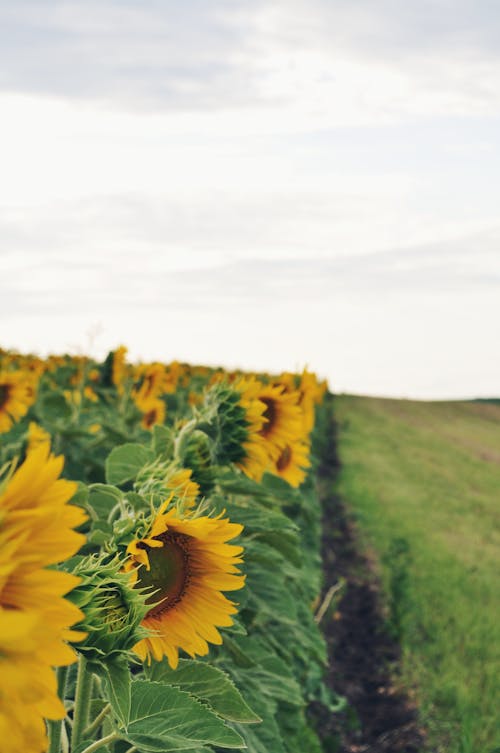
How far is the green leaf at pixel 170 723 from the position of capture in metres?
1.27

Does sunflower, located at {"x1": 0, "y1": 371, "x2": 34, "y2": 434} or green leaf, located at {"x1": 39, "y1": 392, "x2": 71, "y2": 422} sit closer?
sunflower, located at {"x1": 0, "y1": 371, "x2": 34, "y2": 434}

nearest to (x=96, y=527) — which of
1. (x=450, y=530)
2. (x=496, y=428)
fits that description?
(x=450, y=530)

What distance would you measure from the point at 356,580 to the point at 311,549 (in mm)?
2734

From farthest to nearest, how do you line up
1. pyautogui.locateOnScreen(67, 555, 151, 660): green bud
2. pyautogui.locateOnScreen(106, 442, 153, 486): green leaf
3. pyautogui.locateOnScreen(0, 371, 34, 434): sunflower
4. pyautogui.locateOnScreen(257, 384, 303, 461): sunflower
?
1. pyautogui.locateOnScreen(0, 371, 34, 434): sunflower
2. pyautogui.locateOnScreen(257, 384, 303, 461): sunflower
3. pyautogui.locateOnScreen(106, 442, 153, 486): green leaf
4. pyautogui.locateOnScreen(67, 555, 151, 660): green bud

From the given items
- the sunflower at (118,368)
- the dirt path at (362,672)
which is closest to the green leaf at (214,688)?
the dirt path at (362,672)

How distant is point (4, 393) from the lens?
5.41m

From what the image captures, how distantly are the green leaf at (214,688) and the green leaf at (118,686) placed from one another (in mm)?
285

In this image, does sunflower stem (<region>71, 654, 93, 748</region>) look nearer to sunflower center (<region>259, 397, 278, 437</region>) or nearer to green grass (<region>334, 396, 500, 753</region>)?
sunflower center (<region>259, 397, 278, 437</region>)

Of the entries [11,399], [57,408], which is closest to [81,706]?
[11,399]

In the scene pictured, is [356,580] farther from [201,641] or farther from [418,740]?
[201,641]

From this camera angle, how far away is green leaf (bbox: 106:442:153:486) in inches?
87.4

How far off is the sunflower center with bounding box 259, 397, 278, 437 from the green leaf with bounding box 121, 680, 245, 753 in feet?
5.43

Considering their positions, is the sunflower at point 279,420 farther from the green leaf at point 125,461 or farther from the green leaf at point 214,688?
the green leaf at point 214,688

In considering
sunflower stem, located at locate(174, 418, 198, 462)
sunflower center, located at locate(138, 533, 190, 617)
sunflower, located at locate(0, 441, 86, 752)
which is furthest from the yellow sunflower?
sunflower, located at locate(0, 441, 86, 752)
